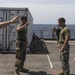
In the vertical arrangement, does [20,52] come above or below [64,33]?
below

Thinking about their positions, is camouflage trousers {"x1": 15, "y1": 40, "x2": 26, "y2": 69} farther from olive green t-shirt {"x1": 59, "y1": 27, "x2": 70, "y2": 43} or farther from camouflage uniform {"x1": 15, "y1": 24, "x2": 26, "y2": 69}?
olive green t-shirt {"x1": 59, "y1": 27, "x2": 70, "y2": 43}

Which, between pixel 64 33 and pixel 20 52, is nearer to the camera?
pixel 64 33

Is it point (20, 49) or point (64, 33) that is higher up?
point (64, 33)

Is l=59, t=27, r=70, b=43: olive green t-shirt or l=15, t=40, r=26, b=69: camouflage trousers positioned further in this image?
l=15, t=40, r=26, b=69: camouflage trousers

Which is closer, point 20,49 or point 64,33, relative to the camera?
point 64,33

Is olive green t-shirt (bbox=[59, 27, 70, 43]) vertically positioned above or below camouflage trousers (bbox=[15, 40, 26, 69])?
above

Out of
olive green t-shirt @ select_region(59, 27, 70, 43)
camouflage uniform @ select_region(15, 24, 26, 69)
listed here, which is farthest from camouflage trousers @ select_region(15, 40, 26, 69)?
olive green t-shirt @ select_region(59, 27, 70, 43)

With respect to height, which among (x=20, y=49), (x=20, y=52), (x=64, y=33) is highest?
(x=64, y=33)

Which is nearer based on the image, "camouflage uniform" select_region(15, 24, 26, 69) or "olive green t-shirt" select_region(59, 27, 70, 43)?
"olive green t-shirt" select_region(59, 27, 70, 43)

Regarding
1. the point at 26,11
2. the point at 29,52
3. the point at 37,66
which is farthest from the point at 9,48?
the point at 37,66

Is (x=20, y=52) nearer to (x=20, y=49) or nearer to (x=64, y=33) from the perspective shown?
(x=20, y=49)

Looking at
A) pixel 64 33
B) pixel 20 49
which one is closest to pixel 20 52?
pixel 20 49

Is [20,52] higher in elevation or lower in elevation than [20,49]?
lower

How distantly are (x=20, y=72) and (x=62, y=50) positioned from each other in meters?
2.53
